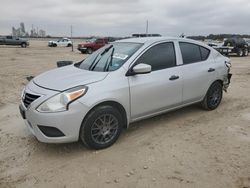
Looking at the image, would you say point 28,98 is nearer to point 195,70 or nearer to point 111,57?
point 111,57

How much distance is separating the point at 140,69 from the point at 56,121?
1483mm

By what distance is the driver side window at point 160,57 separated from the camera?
15.0 feet

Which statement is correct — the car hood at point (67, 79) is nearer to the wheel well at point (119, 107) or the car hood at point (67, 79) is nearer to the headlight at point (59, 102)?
the headlight at point (59, 102)

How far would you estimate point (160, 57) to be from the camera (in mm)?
4777

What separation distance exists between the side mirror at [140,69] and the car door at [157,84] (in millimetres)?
75

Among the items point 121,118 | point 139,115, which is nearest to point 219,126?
point 139,115

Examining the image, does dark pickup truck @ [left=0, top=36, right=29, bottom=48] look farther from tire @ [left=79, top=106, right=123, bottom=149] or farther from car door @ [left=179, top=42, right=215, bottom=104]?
tire @ [left=79, top=106, right=123, bottom=149]

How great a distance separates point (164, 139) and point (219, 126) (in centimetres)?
125

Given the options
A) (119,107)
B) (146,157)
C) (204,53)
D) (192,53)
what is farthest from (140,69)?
(204,53)

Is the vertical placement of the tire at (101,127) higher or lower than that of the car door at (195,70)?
lower

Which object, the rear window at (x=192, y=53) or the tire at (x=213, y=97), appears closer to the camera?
the rear window at (x=192, y=53)

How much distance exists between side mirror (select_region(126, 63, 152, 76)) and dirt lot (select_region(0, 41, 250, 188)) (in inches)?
43.4

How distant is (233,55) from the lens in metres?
24.0

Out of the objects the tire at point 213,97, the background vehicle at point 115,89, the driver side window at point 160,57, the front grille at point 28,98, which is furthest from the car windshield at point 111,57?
the tire at point 213,97
